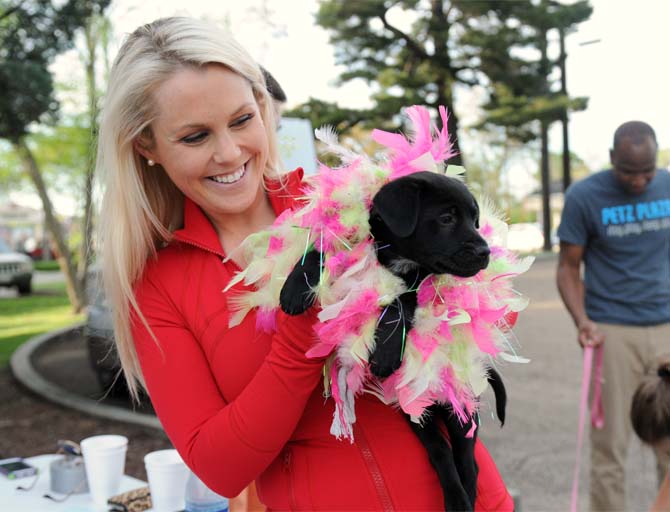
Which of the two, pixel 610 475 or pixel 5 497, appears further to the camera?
pixel 610 475

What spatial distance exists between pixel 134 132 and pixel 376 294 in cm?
69

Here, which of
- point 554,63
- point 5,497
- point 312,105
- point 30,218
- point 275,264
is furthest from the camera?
point 30,218

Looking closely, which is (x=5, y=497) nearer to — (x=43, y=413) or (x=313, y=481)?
(x=313, y=481)

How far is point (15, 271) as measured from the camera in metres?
21.0

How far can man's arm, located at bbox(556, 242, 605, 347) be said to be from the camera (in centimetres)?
406

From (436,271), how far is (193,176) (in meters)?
0.60

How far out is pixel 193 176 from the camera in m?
1.57

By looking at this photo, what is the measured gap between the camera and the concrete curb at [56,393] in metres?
6.45

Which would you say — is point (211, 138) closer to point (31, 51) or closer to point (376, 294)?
point (376, 294)

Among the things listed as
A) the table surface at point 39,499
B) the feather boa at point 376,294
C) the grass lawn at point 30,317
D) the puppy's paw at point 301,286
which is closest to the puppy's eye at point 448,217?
the feather boa at point 376,294

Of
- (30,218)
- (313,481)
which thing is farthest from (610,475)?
(30,218)

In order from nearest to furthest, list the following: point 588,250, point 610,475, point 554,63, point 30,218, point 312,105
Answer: point 610,475, point 588,250, point 312,105, point 554,63, point 30,218

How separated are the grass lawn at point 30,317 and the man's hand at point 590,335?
8297 mm

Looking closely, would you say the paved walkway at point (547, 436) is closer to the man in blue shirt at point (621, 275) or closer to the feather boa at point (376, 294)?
the man in blue shirt at point (621, 275)
